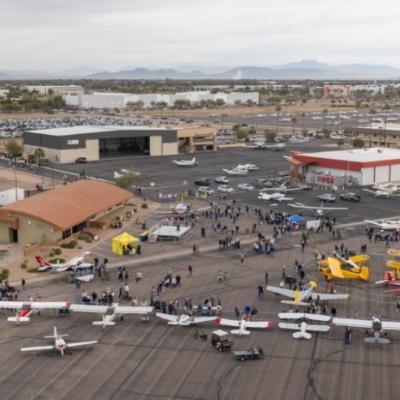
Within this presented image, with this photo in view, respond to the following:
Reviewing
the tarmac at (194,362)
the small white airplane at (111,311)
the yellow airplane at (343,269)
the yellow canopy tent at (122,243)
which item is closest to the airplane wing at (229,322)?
the tarmac at (194,362)

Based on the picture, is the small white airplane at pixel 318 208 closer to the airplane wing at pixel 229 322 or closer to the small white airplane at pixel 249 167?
the small white airplane at pixel 249 167

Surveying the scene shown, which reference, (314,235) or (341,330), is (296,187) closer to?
(314,235)

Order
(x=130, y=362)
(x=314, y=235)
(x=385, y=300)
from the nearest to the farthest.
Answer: (x=130, y=362) < (x=385, y=300) < (x=314, y=235)

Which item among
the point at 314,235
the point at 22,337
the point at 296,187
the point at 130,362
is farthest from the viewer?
the point at 296,187

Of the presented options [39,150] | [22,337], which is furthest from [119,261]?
[39,150]

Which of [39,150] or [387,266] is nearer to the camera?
[387,266]

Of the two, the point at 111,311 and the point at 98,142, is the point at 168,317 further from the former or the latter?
the point at 98,142
